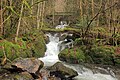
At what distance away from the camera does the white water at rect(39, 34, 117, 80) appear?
11.9m

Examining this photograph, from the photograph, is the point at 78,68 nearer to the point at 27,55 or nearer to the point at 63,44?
the point at 27,55

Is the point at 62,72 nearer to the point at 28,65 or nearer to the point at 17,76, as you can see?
the point at 28,65

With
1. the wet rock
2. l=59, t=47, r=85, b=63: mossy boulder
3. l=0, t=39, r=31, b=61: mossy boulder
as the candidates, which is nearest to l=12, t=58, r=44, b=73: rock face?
the wet rock

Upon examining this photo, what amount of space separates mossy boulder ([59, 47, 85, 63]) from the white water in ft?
2.12

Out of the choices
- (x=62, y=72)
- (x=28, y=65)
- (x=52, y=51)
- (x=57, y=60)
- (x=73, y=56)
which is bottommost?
(x=57, y=60)

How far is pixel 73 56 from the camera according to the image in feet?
51.3

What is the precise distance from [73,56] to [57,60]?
1260mm

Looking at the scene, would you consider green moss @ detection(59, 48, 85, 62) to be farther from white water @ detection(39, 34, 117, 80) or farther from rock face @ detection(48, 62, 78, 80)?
rock face @ detection(48, 62, 78, 80)

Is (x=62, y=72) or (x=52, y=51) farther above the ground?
(x=62, y=72)

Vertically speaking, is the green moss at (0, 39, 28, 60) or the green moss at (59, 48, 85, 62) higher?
the green moss at (0, 39, 28, 60)

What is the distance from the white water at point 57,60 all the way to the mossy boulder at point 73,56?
0.65 metres

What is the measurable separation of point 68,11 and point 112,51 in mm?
21910

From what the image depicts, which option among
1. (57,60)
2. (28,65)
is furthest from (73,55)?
(28,65)

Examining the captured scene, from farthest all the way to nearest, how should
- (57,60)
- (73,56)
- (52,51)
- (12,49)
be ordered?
(52,51), (57,60), (73,56), (12,49)
